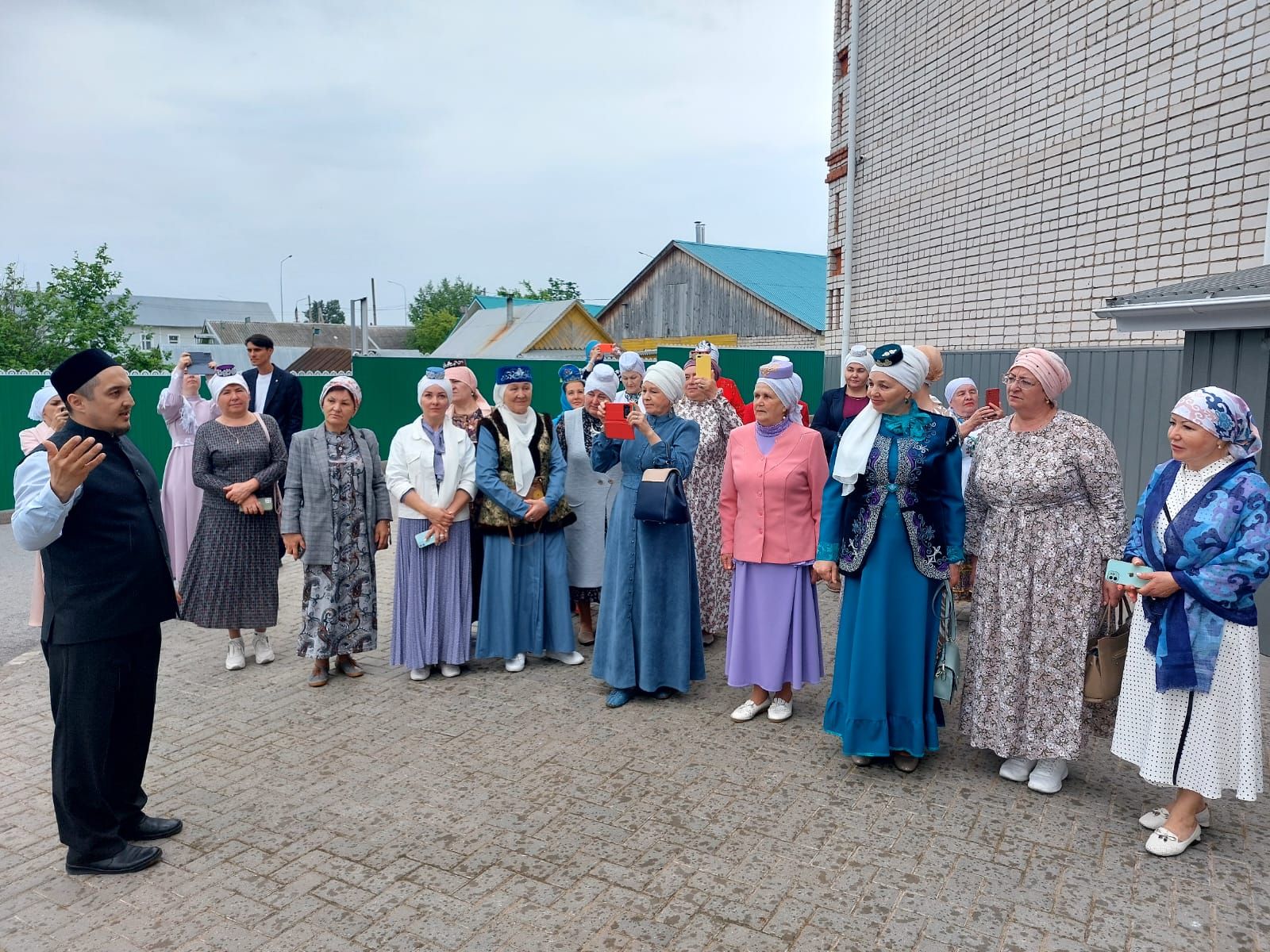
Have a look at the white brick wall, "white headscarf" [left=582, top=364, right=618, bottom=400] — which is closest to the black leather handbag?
"white headscarf" [left=582, top=364, right=618, bottom=400]

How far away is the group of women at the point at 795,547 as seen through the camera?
343 cm

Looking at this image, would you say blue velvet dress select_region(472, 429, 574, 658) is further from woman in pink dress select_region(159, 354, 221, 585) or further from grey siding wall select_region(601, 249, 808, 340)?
grey siding wall select_region(601, 249, 808, 340)

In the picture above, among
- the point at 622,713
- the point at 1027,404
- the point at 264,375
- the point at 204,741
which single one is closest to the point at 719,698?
the point at 622,713

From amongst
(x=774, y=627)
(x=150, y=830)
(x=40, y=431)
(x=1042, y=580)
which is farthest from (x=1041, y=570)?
(x=40, y=431)

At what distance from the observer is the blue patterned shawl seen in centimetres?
328

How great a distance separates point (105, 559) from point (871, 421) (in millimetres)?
3251

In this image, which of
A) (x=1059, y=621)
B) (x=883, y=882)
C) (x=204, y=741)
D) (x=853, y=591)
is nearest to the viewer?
(x=883, y=882)

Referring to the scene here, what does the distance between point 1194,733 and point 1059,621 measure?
0.68 m

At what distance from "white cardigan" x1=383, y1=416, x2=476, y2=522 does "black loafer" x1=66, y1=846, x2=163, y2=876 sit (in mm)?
2476

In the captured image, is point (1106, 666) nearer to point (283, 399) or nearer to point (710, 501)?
point (710, 501)

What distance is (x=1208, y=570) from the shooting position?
3.31m

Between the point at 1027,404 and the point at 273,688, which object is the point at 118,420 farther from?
the point at 1027,404

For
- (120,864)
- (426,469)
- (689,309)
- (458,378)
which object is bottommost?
(120,864)

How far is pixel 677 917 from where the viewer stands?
3.09m
